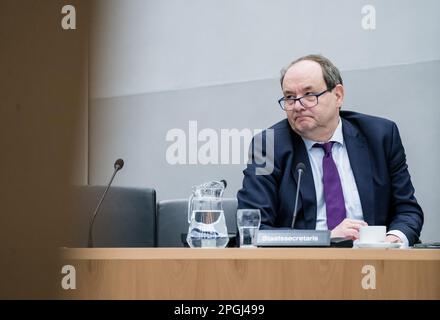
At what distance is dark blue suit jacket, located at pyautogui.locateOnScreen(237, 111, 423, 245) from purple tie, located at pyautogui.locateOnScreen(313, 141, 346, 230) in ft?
0.17

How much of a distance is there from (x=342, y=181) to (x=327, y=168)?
0.26 ft

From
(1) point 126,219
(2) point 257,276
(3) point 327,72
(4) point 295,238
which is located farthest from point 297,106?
(2) point 257,276

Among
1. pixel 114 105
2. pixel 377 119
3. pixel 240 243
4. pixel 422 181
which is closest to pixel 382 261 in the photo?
pixel 240 243

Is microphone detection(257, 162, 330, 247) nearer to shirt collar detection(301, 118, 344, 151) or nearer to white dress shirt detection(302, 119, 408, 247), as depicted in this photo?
white dress shirt detection(302, 119, 408, 247)

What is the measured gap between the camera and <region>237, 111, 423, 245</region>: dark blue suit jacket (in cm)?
243

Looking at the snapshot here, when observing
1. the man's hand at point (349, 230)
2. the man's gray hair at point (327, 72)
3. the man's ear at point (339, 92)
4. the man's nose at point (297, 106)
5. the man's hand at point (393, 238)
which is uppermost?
the man's gray hair at point (327, 72)

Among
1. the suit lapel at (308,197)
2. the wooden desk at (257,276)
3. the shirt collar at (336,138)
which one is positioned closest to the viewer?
the wooden desk at (257,276)

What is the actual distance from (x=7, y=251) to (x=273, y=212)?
1.83 m

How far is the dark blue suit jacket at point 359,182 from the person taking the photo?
2432mm

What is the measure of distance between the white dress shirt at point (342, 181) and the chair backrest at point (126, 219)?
63cm

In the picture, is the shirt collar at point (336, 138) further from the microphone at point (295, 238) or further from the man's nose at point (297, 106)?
the microphone at point (295, 238)

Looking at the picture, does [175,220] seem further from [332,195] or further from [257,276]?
[257,276]

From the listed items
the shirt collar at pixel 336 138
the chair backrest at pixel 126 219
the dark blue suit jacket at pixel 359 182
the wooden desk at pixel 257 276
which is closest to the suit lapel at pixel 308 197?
the dark blue suit jacket at pixel 359 182
